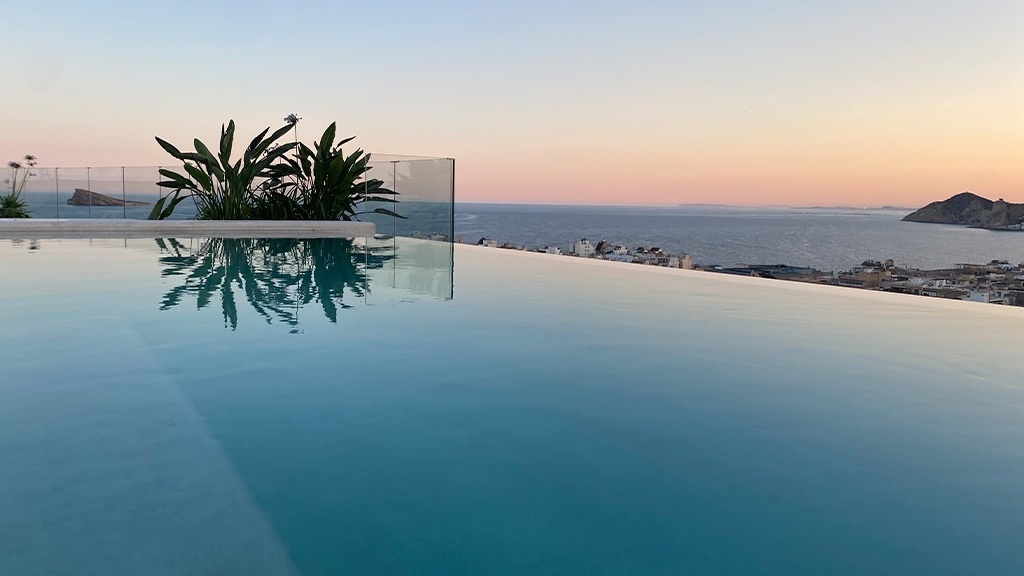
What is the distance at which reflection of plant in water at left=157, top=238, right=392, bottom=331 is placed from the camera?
584 centimetres

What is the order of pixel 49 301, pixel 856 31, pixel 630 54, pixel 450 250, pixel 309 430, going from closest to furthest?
pixel 309 430 → pixel 49 301 → pixel 450 250 → pixel 856 31 → pixel 630 54

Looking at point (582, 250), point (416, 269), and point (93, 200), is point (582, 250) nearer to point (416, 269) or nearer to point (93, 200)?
point (416, 269)

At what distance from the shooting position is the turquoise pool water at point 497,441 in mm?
1939

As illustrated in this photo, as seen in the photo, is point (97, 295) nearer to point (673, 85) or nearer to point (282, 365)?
point (282, 365)

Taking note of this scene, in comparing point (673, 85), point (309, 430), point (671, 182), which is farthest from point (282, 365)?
point (671, 182)

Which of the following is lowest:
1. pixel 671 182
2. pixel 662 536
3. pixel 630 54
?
pixel 662 536

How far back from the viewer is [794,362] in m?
4.26

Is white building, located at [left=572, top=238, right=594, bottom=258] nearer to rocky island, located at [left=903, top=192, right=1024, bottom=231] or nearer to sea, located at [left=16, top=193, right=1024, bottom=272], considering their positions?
sea, located at [left=16, top=193, right=1024, bottom=272]

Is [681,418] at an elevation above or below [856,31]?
below

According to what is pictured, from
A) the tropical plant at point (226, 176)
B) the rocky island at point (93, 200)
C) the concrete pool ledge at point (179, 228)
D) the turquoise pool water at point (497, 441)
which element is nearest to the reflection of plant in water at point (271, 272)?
the turquoise pool water at point (497, 441)

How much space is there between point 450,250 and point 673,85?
35.0 ft

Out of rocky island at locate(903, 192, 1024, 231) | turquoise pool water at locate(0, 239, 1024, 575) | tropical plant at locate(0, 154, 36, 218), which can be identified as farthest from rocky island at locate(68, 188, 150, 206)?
rocky island at locate(903, 192, 1024, 231)

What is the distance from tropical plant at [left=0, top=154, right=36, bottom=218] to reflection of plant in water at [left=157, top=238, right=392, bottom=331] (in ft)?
15.5

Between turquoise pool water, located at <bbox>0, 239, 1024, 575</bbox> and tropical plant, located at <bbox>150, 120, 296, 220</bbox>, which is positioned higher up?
tropical plant, located at <bbox>150, 120, 296, 220</bbox>
